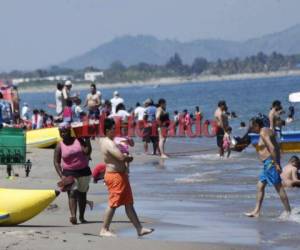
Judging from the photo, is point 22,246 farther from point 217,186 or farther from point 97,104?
point 97,104

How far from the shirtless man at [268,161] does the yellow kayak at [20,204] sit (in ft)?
10.1

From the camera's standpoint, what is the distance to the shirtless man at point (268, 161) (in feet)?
43.9

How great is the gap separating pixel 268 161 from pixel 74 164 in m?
2.76

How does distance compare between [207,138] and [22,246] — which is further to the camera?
[207,138]

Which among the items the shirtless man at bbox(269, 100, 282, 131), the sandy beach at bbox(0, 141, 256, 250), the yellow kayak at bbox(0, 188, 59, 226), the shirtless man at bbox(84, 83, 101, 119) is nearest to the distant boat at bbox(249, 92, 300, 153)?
the shirtless man at bbox(269, 100, 282, 131)

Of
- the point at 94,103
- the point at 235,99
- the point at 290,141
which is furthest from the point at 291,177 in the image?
the point at 235,99

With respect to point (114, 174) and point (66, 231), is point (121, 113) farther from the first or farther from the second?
point (114, 174)

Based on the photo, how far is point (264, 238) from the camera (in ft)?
37.8

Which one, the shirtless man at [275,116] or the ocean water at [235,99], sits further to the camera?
the ocean water at [235,99]

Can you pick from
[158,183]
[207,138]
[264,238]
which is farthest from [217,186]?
[207,138]

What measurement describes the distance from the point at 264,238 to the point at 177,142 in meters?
21.0

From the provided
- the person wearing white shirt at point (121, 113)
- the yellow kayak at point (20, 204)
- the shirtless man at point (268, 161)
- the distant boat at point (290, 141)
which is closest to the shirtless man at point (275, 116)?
the distant boat at point (290, 141)

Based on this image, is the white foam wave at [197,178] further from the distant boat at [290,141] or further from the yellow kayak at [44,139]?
the yellow kayak at [44,139]

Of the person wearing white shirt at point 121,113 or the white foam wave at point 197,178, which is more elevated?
the person wearing white shirt at point 121,113
